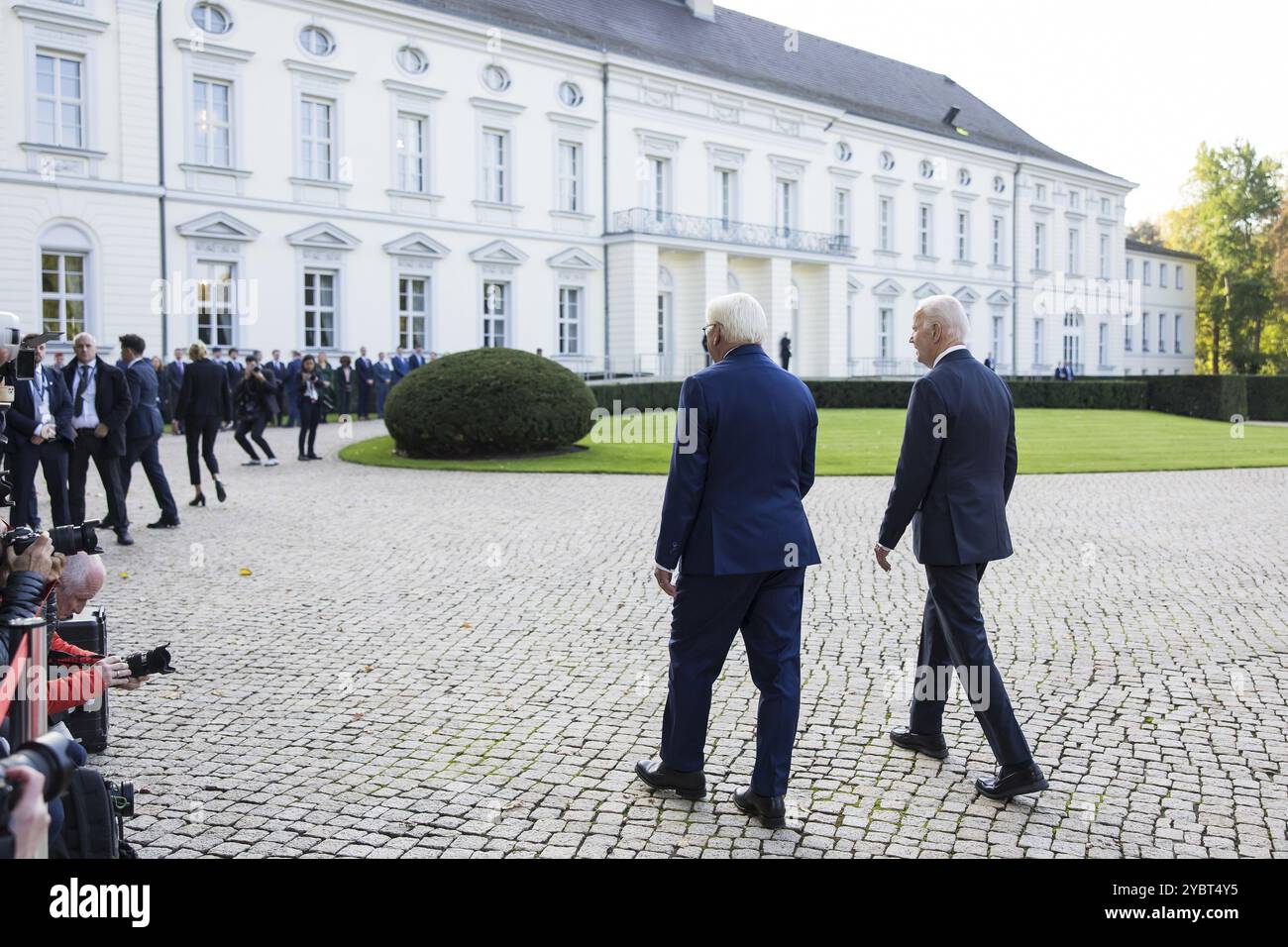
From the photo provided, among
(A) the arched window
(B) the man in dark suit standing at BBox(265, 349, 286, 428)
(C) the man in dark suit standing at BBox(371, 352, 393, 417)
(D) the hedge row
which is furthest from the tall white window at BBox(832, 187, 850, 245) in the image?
(A) the arched window

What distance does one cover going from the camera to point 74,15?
83.2 feet

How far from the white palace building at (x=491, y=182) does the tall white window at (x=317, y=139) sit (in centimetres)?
7

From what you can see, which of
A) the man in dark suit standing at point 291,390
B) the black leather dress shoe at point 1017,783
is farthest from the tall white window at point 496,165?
the black leather dress shoe at point 1017,783

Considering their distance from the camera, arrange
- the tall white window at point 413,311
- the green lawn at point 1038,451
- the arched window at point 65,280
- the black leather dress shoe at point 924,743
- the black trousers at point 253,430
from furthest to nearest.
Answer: the tall white window at point 413,311 → the arched window at point 65,280 → the green lawn at point 1038,451 → the black trousers at point 253,430 → the black leather dress shoe at point 924,743

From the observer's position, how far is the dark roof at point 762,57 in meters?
35.9

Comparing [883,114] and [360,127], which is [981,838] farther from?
[883,114]

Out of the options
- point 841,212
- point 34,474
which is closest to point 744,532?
point 34,474

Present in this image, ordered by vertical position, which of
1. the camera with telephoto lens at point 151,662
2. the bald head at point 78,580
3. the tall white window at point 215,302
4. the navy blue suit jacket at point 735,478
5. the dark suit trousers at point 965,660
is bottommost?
the dark suit trousers at point 965,660

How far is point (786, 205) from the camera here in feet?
141

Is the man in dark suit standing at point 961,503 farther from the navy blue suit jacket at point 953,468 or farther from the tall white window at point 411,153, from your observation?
the tall white window at point 411,153

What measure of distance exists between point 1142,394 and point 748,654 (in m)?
34.5

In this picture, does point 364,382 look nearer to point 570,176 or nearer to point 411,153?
point 411,153
